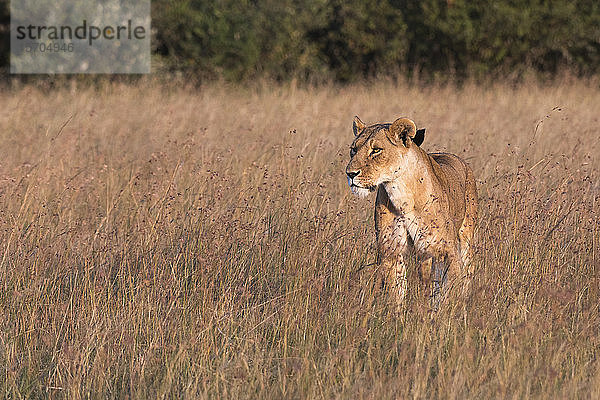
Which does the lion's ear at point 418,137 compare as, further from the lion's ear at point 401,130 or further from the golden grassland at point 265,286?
the golden grassland at point 265,286

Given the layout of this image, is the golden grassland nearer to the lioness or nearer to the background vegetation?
the lioness

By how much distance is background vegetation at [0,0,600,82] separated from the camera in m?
17.2

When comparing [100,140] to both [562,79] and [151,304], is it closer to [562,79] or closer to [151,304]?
[151,304]

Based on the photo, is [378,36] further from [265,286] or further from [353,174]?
[353,174]

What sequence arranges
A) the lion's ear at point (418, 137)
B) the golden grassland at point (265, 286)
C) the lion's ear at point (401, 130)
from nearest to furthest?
the golden grassland at point (265, 286) → the lion's ear at point (401, 130) → the lion's ear at point (418, 137)

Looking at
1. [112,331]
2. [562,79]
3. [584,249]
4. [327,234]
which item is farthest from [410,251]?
[562,79]

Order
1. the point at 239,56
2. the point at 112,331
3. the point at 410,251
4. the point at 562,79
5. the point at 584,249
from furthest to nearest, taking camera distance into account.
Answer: the point at 239,56
the point at 562,79
the point at 584,249
the point at 410,251
the point at 112,331

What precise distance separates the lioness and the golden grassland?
0.16 metres

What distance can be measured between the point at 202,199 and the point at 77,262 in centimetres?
136

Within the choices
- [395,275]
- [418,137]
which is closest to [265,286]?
[395,275]

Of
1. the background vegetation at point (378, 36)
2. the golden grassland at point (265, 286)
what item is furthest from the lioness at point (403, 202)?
the background vegetation at point (378, 36)

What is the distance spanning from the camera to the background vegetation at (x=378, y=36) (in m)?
17.2

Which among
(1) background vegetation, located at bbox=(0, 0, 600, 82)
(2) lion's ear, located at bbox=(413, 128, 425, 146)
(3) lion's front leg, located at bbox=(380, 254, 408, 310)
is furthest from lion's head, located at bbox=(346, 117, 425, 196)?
(1) background vegetation, located at bbox=(0, 0, 600, 82)

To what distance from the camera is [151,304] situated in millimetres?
4484
